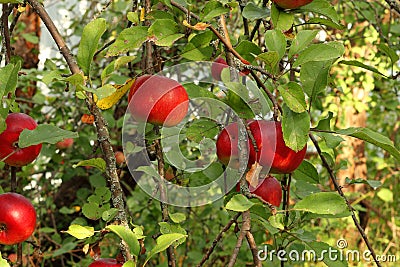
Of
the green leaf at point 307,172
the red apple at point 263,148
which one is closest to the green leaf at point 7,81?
the red apple at point 263,148

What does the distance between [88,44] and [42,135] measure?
0.15 metres

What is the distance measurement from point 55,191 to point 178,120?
1466mm

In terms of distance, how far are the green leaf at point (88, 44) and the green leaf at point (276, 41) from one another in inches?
8.3

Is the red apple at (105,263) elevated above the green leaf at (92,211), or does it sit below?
below

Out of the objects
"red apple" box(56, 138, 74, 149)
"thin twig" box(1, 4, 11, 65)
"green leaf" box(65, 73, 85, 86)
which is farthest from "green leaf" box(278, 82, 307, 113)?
"red apple" box(56, 138, 74, 149)

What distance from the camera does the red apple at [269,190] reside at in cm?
83

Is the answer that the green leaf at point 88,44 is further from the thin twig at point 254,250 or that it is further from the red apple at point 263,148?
the thin twig at point 254,250

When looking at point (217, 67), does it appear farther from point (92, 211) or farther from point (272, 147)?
point (92, 211)

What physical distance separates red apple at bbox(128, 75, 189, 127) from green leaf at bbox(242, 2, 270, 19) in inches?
5.5

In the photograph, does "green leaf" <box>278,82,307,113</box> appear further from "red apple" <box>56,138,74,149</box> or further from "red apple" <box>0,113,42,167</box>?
"red apple" <box>56,138,74,149</box>

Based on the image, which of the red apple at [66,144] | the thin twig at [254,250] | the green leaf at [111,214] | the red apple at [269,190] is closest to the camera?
the thin twig at [254,250]

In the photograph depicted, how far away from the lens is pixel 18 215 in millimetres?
877

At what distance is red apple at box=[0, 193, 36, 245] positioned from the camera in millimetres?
869

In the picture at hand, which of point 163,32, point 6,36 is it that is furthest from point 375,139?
point 6,36
